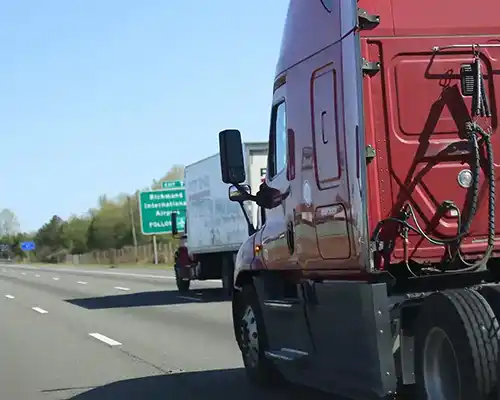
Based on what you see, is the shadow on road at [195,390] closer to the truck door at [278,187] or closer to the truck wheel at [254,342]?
the truck wheel at [254,342]

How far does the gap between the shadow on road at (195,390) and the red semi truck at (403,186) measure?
77.3 inches

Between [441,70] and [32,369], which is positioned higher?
[441,70]

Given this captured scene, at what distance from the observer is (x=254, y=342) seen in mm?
8789

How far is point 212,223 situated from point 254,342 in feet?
47.1

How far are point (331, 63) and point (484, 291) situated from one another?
201 cm

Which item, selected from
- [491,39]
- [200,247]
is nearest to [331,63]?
[491,39]

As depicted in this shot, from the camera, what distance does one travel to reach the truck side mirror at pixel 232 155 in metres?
8.09

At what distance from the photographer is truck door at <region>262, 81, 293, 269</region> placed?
25.3 feet

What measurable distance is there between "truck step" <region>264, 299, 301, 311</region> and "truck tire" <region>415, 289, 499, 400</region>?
1.70 metres

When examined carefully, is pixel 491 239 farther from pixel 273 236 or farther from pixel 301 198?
pixel 273 236

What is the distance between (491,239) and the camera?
5.98 m

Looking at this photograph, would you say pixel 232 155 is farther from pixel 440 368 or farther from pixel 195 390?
pixel 440 368

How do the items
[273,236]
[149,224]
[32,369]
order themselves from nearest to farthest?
1. [273,236]
2. [32,369]
3. [149,224]

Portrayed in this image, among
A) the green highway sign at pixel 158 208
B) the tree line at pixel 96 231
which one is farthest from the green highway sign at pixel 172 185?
the tree line at pixel 96 231
